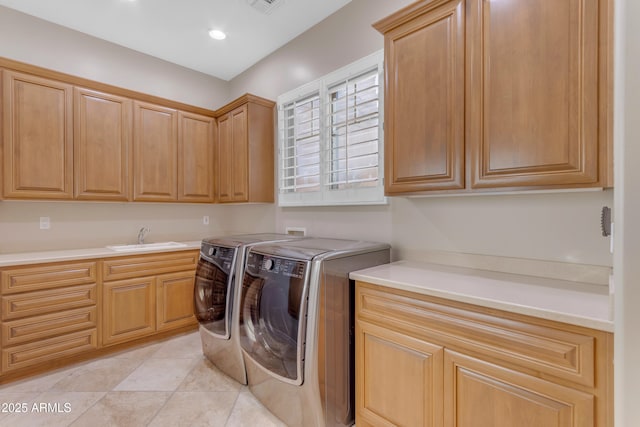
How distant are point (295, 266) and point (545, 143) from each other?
1290mm

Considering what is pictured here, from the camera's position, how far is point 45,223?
263 centimetres

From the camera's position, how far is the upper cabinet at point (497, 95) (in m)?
1.12

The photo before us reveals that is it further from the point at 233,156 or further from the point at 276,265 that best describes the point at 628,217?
the point at 233,156

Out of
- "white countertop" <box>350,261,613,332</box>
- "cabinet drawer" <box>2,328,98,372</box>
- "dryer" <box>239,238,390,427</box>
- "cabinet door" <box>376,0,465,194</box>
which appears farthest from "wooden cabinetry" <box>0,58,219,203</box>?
"white countertop" <box>350,261,613,332</box>

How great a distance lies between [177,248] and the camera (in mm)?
2893

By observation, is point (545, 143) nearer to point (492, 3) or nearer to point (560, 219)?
point (560, 219)

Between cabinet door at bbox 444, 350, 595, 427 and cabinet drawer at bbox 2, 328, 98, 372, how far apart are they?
8.93ft

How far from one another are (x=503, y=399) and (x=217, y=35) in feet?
11.2

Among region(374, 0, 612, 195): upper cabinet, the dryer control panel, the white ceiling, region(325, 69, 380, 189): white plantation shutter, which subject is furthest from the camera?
the white ceiling

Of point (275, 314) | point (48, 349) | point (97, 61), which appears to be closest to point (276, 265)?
point (275, 314)

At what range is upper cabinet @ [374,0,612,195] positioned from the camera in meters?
1.12

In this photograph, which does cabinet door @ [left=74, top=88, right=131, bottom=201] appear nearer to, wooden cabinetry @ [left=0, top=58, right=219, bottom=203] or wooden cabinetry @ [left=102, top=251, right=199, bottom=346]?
wooden cabinetry @ [left=0, top=58, right=219, bottom=203]

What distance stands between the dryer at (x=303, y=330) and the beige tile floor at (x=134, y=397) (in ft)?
0.88

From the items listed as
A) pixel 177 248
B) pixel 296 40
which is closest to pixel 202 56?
pixel 296 40
